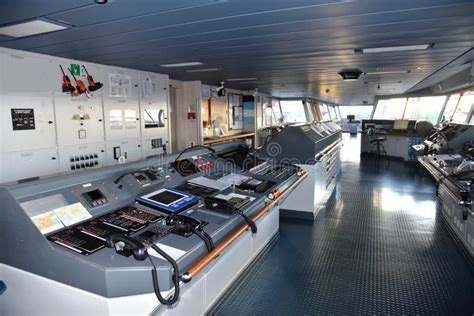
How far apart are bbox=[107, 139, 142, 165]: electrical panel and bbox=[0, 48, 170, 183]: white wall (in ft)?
0.05

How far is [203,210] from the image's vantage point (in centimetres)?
206

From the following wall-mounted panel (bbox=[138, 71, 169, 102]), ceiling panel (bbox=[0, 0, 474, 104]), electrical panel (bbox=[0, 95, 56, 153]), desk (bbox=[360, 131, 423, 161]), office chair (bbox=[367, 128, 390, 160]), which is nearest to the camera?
ceiling panel (bbox=[0, 0, 474, 104])

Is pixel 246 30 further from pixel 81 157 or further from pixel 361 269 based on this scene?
A: pixel 81 157

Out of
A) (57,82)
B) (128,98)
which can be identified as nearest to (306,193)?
(128,98)

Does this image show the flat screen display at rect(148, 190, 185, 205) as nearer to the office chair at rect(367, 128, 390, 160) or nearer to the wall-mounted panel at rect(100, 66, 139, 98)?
the wall-mounted panel at rect(100, 66, 139, 98)

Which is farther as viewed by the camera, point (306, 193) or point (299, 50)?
point (306, 193)

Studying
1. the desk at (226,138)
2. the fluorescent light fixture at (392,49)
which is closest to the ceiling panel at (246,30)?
the fluorescent light fixture at (392,49)

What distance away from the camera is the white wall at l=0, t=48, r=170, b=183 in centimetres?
315

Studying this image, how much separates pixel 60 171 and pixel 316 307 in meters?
3.19

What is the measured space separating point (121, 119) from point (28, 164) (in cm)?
146

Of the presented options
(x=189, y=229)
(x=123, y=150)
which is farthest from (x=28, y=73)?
(x=189, y=229)

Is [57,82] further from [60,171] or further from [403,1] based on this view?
[403,1]

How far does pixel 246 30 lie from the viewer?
2.56 meters

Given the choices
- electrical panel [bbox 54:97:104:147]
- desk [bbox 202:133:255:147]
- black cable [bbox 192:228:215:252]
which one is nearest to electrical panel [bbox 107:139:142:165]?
electrical panel [bbox 54:97:104:147]
